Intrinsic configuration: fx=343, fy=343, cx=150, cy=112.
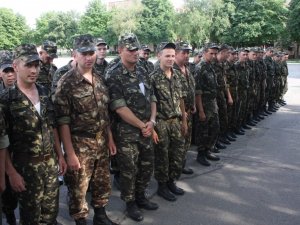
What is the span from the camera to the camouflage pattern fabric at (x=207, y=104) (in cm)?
563

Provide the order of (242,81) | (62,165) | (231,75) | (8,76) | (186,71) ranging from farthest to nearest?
(242,81), (231,75), (186,71), (8,76), (62,165)

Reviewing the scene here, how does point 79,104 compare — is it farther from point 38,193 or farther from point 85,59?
point 38,193

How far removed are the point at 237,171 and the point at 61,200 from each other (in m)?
2.67

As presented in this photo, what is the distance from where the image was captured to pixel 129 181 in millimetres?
3643

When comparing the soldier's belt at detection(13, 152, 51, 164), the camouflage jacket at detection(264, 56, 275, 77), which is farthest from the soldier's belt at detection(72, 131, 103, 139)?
the camouflage jacket at detection(264, 56, 275, 77)

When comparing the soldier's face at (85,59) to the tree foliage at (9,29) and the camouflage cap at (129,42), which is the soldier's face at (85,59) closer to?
the camouflage cap at (129,42)

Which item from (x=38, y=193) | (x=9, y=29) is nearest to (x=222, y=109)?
(x=38, y=193)

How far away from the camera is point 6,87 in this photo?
4.06 meters

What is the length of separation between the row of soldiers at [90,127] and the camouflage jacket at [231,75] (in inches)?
71.1

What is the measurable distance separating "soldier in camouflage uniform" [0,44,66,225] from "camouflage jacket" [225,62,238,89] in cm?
486

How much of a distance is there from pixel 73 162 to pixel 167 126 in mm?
1411

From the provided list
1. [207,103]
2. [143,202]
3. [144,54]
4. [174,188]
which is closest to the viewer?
[143,202]

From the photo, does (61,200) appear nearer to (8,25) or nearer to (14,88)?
(14,88)

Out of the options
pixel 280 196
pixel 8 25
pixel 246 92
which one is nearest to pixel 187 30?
pixel 8 25
